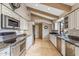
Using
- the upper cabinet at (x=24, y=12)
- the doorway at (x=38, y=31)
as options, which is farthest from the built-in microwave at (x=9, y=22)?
the doorway at (x=38, y=31)

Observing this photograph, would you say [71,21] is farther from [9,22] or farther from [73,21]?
[9,22]

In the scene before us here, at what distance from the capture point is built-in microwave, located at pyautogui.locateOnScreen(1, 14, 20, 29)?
2150 mm

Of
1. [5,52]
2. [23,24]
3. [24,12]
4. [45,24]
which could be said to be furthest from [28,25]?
[5,52]

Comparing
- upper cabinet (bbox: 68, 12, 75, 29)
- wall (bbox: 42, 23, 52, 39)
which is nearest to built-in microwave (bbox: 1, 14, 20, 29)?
wall (bbox: 42, 23, 52, 39)

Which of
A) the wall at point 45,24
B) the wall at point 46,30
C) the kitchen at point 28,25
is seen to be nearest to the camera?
the kitchen at point 28,25

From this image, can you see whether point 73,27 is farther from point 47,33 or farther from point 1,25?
point 1,25

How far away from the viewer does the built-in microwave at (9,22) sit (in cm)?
215

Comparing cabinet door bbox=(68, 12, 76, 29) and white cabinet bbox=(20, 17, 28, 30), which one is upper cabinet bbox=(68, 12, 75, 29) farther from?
white cabinet bbox=(20, 17, 28, 30)

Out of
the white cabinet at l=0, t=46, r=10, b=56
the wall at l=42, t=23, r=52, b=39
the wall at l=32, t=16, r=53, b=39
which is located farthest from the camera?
the wall at l=42, t=23, r=52, b=39

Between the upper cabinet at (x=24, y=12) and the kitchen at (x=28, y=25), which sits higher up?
the upper cabinet at (x=24, y=12)

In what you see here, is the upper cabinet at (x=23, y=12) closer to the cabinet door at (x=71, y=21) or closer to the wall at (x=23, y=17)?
the wall at (x=23, y=17)

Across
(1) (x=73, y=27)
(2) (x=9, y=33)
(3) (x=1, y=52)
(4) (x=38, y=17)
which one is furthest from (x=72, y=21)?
(3) (x=1, y=52)

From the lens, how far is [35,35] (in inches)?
89.3

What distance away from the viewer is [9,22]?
2229 mm
